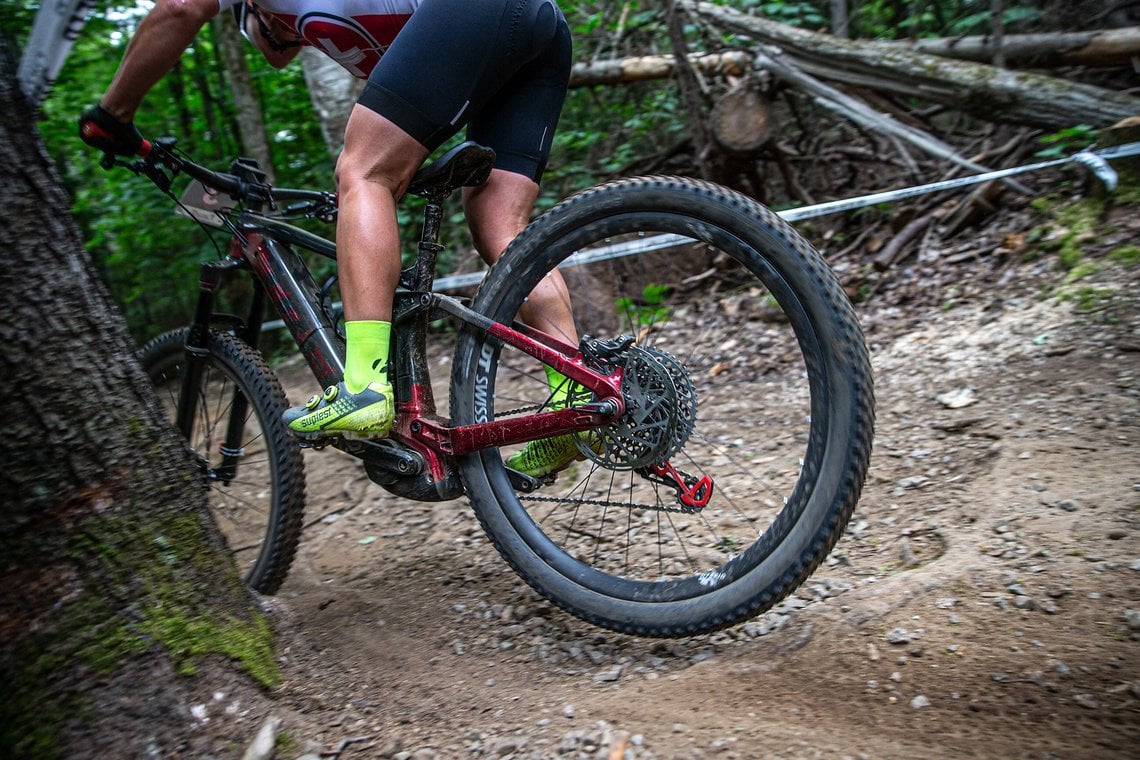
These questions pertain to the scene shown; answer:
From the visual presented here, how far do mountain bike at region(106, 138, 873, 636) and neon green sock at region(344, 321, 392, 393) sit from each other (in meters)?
0.14

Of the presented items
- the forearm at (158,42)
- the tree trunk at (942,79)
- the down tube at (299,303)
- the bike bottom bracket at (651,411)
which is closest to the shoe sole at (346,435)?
the down tube at (299,303)

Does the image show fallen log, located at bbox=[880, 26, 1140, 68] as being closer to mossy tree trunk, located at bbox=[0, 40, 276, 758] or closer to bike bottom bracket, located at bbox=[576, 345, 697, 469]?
bike bottom bracket, located at bbox=[576, 345, 697, 469]

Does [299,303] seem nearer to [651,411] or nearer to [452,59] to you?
[452,59]

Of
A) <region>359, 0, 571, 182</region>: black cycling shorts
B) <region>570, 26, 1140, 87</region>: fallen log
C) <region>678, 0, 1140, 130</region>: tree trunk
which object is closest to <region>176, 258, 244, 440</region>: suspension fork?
<region>359, 0, 571, 182</region>: black cycling shorts

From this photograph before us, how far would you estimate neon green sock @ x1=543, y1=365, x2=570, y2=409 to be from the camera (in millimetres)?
2034

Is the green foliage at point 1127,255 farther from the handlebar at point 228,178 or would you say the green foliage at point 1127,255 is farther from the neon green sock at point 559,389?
the handlebar at point 228,178

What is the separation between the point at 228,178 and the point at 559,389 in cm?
128

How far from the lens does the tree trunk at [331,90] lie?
5.73m

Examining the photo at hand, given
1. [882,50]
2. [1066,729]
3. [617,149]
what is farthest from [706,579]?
[617,149]

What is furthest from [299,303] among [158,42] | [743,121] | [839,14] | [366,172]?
[839,14]

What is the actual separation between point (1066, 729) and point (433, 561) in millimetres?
1919

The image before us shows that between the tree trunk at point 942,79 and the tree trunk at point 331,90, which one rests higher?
the tree trunk at point 942,79

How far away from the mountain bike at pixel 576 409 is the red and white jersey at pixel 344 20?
435 mm

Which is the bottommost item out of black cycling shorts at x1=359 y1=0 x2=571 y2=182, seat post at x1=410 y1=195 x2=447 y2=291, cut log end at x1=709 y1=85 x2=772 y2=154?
seat post at x1=410 y1=195 x2=447 y2=291
